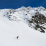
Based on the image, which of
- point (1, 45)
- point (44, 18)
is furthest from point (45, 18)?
point (1, 45)

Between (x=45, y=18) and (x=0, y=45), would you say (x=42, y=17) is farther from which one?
(x=0, y=45)

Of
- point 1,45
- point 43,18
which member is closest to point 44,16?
point 43,18

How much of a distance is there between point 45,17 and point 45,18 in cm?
151

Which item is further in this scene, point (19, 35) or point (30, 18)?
point (30, 18)

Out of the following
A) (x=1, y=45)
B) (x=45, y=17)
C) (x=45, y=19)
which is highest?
(x=45, y=17)

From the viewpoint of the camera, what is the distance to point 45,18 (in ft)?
140

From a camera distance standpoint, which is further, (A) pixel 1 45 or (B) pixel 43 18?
(B) pixel 43 18

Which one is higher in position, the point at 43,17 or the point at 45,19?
the point at 43,17

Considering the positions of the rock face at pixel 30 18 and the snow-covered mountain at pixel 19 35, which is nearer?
the snow-covered mountain at pixel 19 35

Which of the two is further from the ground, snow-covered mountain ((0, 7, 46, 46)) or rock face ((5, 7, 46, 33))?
rock face ((5, 7, 46, 33))

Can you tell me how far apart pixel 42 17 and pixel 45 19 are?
4.01 meters

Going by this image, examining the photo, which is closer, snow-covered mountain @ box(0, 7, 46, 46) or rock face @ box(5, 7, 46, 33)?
snow-covered mountain @ box(0, 7, 46, 46)

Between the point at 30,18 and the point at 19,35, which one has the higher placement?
the point at 30,18

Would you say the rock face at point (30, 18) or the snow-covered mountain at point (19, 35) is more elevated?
the rock face at point (30, 18)
